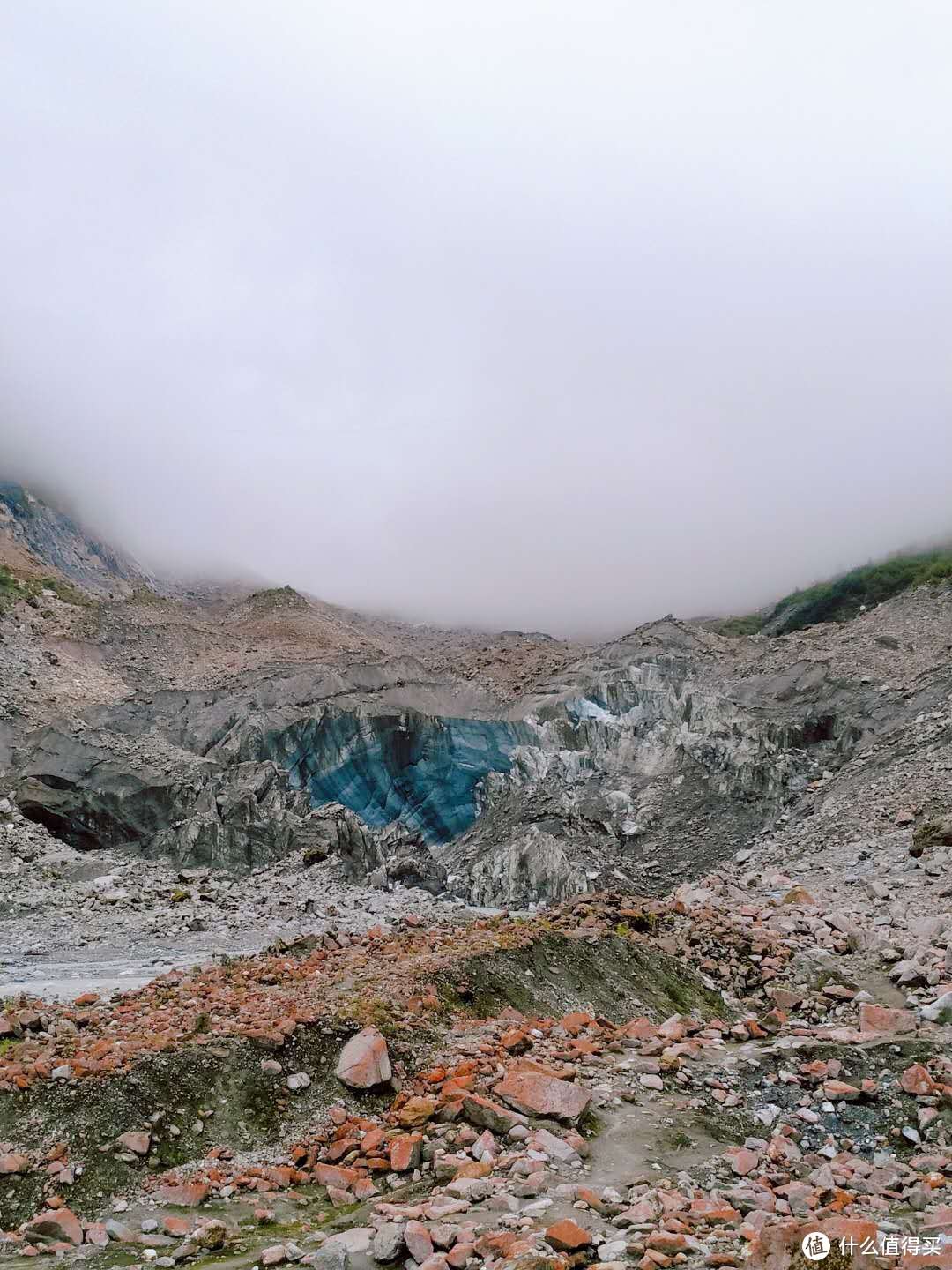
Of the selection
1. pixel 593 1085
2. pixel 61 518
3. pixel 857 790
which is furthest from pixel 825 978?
pixel 61 518

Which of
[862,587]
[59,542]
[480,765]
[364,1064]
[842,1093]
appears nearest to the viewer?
[364,1064]

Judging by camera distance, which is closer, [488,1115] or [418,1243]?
[418,1243]

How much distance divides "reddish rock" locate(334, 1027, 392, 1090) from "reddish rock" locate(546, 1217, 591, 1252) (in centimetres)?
331

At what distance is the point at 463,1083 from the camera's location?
764cm

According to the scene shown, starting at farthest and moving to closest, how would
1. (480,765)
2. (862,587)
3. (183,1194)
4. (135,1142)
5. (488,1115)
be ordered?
(862,587) < (480,765) < (488,1115) < (135,1142) < (183,1194)

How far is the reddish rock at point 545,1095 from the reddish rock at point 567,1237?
2.30 meters

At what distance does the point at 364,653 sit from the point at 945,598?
3087cm

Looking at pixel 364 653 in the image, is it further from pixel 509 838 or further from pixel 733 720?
pixel 733 720

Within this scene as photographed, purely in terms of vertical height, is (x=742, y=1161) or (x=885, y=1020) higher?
(x=742, y=1161)

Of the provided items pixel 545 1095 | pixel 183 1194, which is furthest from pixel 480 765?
pixel 183 1194

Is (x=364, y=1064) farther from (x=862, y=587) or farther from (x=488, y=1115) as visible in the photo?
(x=862, y=587)
